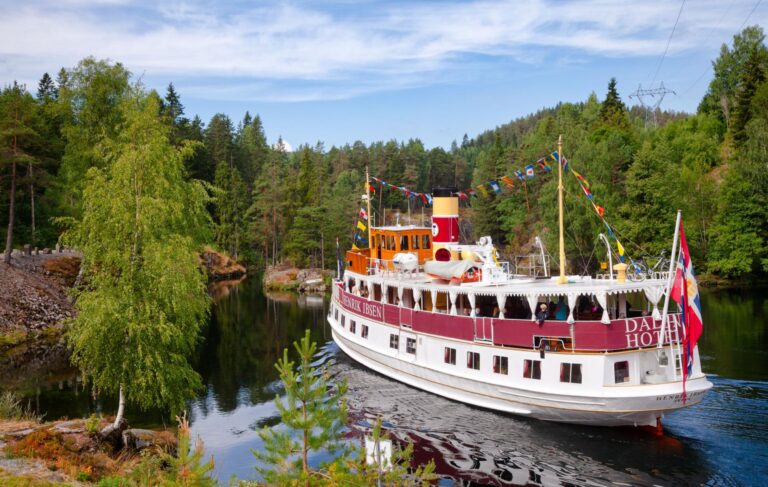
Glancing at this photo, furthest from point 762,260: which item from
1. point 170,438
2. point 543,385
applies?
point 170,438

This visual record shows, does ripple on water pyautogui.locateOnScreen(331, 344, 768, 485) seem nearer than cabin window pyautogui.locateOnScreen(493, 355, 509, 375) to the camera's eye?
Yes

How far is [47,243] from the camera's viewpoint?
5562cm

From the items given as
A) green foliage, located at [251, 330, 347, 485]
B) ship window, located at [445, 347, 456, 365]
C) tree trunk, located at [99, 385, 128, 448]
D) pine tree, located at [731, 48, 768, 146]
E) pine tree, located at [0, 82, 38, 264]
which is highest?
pine tree, located at [731, 48, 768, 146]

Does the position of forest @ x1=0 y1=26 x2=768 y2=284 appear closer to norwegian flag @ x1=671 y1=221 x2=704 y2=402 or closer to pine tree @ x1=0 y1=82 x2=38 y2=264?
pine tree @ x1=0 y1=82 x2=38 y2=264

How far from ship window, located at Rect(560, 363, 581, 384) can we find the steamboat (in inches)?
1.4

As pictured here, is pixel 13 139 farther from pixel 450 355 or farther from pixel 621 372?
pixel 621 372

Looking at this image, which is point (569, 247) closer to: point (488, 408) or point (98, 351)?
point (488, 408)

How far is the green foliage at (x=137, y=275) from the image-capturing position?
20047 mm

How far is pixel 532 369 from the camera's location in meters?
23.0

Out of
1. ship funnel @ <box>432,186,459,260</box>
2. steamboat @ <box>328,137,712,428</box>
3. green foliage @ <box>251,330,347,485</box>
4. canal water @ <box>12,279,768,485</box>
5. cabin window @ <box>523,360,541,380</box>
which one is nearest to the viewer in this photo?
green foliage @ <box>251,330,347,485</box>

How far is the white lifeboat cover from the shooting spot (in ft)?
90.1

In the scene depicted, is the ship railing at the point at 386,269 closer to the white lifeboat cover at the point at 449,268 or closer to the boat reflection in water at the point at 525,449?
the white lifeboat cover at the point at 449,268

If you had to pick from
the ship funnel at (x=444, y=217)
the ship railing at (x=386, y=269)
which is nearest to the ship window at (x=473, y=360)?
the ship railing at (x=386, y=269)

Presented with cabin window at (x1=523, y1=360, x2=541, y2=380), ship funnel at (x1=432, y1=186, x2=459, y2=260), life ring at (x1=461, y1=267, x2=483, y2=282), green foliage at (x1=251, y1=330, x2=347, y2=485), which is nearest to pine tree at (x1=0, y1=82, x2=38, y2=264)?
ship funnel at (x1=432, y1=186, x2=459, y2=260)
